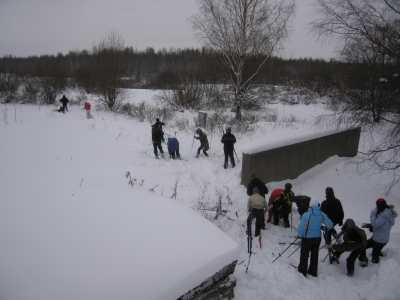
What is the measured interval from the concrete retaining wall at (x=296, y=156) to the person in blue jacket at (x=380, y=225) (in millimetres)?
3323

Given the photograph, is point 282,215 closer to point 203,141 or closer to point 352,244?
point 352,244

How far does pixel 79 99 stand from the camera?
19859mm

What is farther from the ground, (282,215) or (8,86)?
(8,86)

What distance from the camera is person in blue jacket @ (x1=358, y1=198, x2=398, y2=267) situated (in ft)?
13.7

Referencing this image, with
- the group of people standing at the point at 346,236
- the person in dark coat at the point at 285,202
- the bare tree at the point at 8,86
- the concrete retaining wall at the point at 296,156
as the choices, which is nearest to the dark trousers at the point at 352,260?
the group of people standing at the point at 346,236

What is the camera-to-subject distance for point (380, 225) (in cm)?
422

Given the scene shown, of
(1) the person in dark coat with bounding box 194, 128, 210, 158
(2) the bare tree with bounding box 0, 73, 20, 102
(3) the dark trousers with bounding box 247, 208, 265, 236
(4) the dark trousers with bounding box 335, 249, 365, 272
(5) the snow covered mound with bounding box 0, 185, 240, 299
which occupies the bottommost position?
(4) the dark trousers with bounding box 335, 249, 365, 272

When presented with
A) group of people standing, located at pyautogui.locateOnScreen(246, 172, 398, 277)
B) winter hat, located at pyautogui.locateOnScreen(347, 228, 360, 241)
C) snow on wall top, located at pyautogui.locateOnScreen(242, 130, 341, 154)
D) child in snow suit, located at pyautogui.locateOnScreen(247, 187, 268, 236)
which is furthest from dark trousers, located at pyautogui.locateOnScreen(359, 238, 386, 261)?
snow on wall top, located at pyautogui.locateOnScreen(242, 130, 341, 154)

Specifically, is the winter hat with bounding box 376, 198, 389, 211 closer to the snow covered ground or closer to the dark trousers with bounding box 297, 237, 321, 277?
the snow covered ground

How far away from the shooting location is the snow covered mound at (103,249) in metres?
2.27

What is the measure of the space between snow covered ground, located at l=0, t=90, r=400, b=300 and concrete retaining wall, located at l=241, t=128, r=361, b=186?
1.51 feet

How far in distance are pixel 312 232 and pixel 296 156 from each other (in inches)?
191

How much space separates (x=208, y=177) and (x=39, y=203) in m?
5.05

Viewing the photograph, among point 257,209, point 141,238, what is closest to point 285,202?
point 257,209
